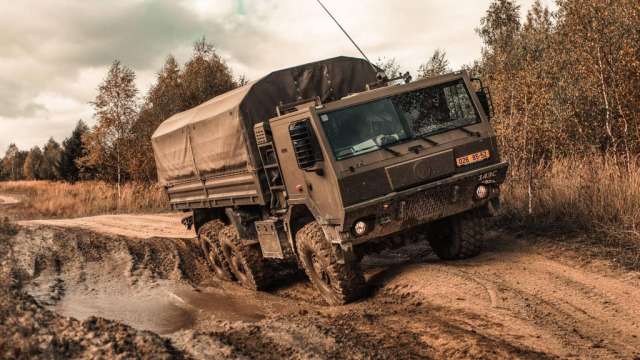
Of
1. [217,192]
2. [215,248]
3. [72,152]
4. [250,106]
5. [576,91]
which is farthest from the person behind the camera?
[72,152]

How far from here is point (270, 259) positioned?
30.4ft

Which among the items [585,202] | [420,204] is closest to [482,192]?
[420,204]

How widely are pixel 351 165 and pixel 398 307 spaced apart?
5.21 feet

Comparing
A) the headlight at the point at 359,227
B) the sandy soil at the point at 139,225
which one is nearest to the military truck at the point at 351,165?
the headlight at the point at 359,227

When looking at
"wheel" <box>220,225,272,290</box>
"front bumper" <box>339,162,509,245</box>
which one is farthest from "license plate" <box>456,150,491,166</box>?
"wheel" <box>220,225,272,290</box>

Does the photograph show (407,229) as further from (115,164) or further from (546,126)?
(115,164)

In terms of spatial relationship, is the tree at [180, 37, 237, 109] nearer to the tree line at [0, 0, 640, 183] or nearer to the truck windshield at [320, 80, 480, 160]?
the tree line at [0, 0, 640, 183]

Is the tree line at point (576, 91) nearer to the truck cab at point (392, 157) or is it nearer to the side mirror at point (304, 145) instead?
the truck cab at point (392, 157)

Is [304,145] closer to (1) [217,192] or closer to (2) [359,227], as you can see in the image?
(2) [359,227]

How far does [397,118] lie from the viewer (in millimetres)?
6945

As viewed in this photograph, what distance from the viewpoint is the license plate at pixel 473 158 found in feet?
22.9

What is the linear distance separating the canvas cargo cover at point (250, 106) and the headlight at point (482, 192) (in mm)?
2531

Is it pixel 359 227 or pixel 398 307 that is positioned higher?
pixel 359 227

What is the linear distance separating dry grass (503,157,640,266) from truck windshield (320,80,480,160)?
250 centimetres
